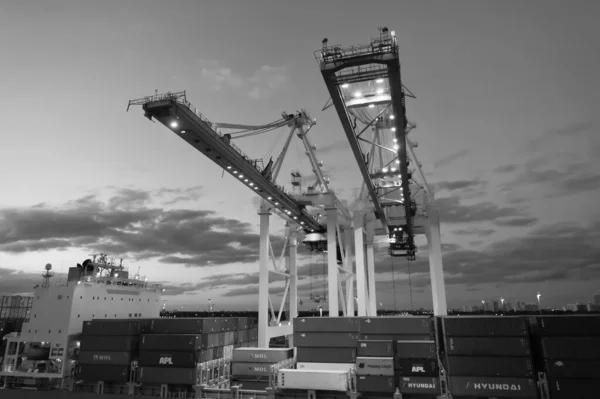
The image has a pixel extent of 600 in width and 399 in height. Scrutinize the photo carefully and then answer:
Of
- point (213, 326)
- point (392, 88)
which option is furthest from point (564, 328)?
point (213, 326)

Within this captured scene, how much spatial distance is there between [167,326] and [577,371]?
1919 cm

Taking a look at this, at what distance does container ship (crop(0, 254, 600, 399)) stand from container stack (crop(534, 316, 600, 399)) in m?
0.04

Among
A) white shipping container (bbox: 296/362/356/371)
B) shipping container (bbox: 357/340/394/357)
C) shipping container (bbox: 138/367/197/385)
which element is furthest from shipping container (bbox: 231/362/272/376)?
shipping container (bbox: 357/340/394/357)

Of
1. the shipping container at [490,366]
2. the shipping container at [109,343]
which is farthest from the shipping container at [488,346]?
the shipping container at [109,343]

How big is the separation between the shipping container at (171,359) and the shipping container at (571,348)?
15.8m

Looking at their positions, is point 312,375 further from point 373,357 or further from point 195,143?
point 195,143

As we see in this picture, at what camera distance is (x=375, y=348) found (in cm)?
1720

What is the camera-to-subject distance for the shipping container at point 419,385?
1539cm

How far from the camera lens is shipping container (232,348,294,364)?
19219 mm

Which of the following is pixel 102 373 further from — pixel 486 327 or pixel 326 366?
pixel 486 327

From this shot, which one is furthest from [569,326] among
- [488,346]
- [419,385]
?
[419,385]

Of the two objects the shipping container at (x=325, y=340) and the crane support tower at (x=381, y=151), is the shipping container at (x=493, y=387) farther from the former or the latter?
the crane support tower at (x=381, y=151)

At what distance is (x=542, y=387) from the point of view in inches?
578

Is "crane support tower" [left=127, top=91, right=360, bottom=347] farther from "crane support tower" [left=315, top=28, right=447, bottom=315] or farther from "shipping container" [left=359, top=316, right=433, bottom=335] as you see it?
"shipping container" [left=359, top=316, right=433, bottom=335]
